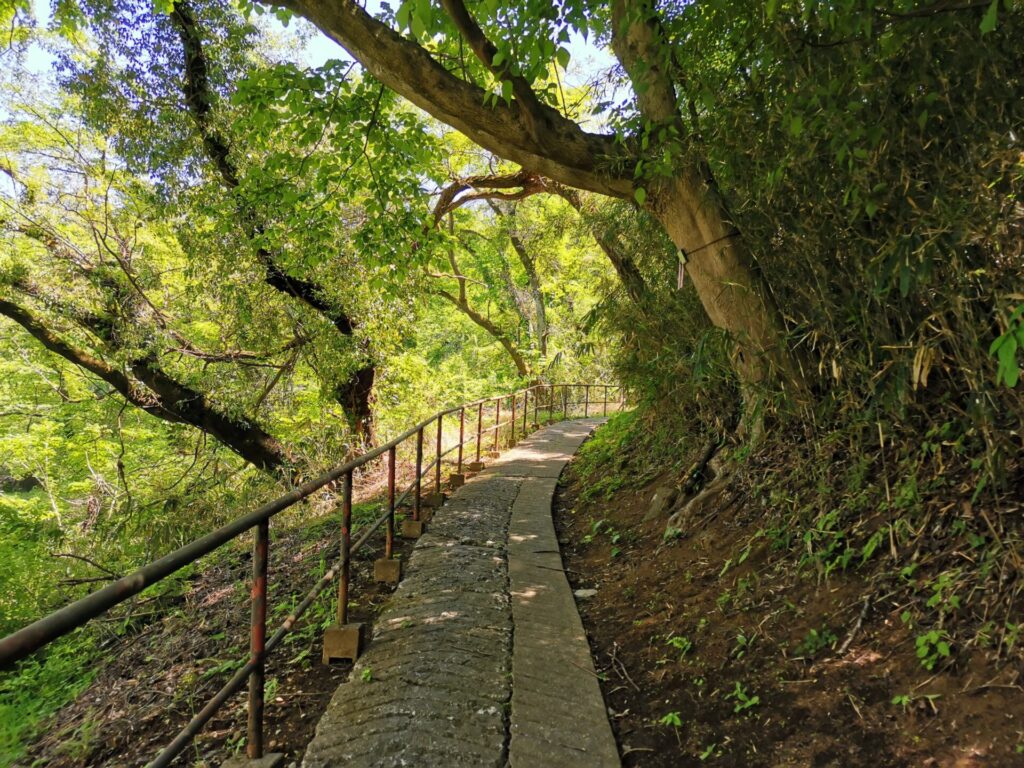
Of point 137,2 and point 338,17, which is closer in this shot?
point 338,17

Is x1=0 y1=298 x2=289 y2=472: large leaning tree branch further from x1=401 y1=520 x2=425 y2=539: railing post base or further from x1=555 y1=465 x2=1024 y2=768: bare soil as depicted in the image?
x1=555 y1=465 x2=1024 y2=768: bare soil

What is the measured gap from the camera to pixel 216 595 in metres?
5.26

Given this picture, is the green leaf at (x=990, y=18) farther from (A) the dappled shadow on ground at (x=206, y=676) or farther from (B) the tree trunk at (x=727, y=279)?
(A) the dappled shadow on ground at (x=206, y=676)

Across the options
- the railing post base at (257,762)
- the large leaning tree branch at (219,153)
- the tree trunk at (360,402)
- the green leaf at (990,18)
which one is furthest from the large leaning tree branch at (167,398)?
the green leaf at (990,18)

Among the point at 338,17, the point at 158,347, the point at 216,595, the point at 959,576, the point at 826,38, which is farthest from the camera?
the point at 158,347

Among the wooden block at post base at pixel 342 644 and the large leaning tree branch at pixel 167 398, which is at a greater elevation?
the large leaning tree branch at pixel 167 398

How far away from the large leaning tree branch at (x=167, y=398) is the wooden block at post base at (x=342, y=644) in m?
6.75

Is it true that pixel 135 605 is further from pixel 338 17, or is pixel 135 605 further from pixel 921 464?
pixel 921 464

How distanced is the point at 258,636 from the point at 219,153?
799 centimetres

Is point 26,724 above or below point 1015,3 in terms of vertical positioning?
below

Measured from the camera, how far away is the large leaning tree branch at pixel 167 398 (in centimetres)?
879

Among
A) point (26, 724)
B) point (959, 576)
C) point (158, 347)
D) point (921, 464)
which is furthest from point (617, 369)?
point (158, 347)

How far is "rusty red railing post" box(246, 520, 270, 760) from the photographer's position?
6.70 ft

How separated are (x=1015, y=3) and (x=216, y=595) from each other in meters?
6.30
